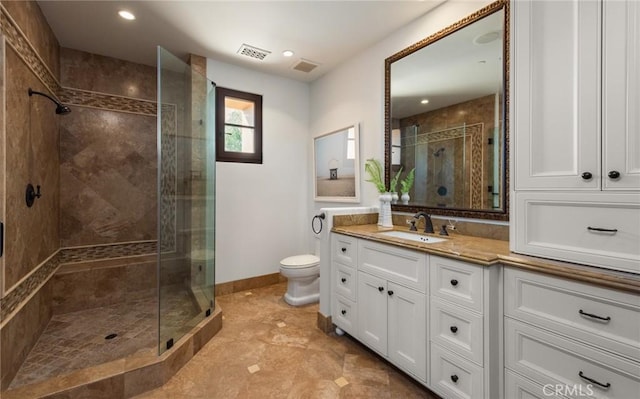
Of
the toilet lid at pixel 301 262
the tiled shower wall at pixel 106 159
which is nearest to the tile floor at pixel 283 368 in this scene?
the toilet lid at pixel 301 262

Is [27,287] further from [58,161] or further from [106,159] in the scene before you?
[106,159]

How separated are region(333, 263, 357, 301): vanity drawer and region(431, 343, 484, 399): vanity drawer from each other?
675mm

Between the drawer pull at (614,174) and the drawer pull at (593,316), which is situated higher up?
the drawer pull at (614,174)

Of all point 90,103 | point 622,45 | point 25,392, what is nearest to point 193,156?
point 90,103

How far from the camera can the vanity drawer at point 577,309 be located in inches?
37.4

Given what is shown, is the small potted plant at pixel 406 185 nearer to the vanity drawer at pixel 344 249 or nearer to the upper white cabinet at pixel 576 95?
the vanity drawer at pixel 344 249

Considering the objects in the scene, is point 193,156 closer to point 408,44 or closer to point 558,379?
point 408,44

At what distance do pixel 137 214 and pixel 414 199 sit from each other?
9.66 feet

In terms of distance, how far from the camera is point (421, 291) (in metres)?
1.55

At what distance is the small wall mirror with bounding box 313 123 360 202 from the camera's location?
289cm

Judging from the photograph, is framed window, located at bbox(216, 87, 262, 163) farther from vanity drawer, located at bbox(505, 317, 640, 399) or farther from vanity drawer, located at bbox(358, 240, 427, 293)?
vanity drawer, located at bbox(505, 317, 640, 399)

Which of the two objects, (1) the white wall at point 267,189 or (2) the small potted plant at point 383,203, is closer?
(2) the small potted plant at point 383,203

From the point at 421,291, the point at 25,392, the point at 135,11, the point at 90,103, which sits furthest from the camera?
the point at 90,103

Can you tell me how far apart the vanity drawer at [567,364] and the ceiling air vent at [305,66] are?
288 cm
